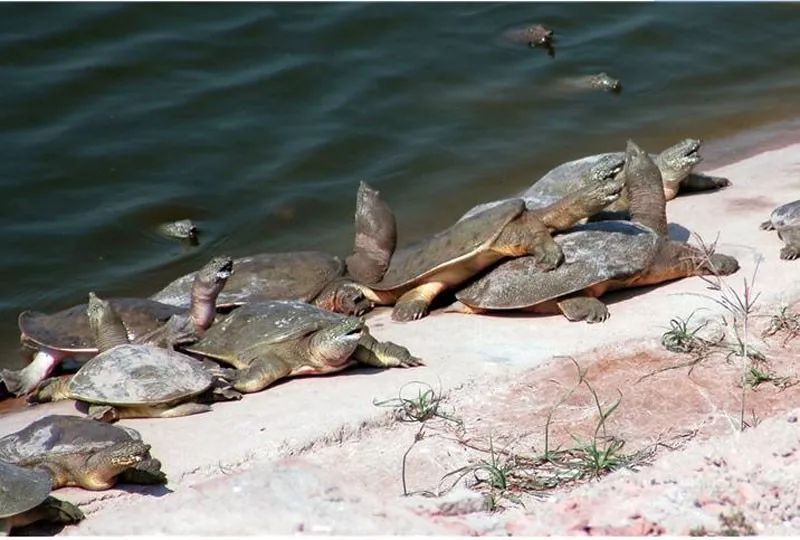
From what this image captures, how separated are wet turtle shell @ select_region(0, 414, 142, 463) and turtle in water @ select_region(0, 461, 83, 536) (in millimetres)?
219

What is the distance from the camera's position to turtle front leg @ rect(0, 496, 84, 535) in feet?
15.3

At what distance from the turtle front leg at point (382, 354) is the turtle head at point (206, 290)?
0.83m

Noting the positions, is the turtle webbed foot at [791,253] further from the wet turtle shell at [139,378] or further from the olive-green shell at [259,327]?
the wet turtle shell at [139,378]

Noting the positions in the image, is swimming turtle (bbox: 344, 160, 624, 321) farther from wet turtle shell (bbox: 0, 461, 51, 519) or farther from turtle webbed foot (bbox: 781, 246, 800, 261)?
wet turtle shell (bbox: 0, 461, 51, 519)

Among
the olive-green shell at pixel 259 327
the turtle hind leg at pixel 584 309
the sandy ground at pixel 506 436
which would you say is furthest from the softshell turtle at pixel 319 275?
the turtle hind leg at pixel 584 309

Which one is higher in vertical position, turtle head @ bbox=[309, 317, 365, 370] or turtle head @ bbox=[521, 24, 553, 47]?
turtle head @ bbox=[309, 317, 365, 370]

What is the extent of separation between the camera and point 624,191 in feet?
24.8

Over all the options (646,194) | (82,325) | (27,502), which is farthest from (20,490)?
(646,194)

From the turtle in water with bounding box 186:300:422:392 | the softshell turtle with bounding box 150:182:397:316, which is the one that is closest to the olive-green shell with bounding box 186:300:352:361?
the turtle in water with bounding box 186:300:422:392

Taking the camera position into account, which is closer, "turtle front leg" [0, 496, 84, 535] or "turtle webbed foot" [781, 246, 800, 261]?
"turtle front leg" [0, 496, 84, 535]

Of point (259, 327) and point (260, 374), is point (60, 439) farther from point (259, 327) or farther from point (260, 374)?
point (259, 327)

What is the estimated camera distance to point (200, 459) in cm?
520

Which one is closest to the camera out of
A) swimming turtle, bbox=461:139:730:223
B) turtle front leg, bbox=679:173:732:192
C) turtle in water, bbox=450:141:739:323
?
turtle in water, bbox=450:141:739:323

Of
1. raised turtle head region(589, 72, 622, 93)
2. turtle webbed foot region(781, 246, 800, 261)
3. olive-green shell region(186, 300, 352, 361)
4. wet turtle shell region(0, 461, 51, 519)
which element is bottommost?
raised turtle head region(589, 72, 622, 93)
